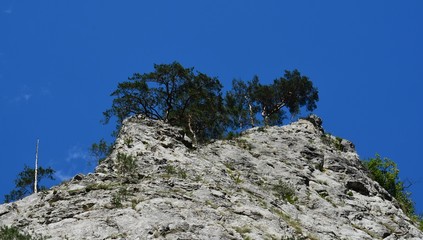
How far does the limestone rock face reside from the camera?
25891mm

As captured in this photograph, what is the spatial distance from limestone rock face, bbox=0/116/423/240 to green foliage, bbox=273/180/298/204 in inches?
3.0

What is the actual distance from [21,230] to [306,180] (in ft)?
71.8

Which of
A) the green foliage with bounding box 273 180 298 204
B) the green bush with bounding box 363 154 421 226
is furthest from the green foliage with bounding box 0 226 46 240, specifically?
the green bush with bounding box 363 154 421 226

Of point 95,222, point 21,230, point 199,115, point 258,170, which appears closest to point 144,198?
point 95,222

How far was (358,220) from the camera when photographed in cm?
3559

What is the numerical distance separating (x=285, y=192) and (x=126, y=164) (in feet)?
34.5

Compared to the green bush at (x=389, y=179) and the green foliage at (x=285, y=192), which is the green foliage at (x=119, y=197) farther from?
the green bush at (x=389, y=179)

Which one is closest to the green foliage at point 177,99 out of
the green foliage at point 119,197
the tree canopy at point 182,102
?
the tree canopy at point 182,102

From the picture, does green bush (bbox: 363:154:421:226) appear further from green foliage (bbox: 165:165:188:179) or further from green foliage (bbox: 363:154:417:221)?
green foliage (bbox: 165:165:188:179)

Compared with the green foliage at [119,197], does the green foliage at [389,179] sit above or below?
above

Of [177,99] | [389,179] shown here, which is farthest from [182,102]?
[389,179]

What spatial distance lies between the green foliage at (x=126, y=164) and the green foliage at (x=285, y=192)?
30.7ft

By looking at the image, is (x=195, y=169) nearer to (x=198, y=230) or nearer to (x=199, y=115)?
(x=198, y=230)

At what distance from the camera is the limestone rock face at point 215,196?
25.9 m
